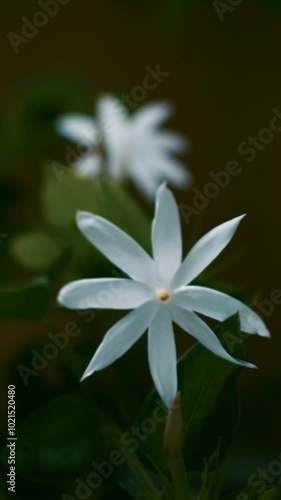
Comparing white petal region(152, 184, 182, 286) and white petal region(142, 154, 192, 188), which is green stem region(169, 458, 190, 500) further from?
white petal region(142, 154, 192, 188)

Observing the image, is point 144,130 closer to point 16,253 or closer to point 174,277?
point 16,253

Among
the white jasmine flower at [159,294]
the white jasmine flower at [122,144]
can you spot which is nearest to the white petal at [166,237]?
the white jasmine flower at [159,294]

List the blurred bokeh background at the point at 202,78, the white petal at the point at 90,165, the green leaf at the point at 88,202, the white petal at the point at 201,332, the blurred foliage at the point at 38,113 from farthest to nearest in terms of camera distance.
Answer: the blurred bokeh background at the point at 202,78 < the blurred foliage at the point at 38,113 < the white petal at the point at 90,165 < the green leaf at the point at 88,202 < the white petal at the point at 201,332

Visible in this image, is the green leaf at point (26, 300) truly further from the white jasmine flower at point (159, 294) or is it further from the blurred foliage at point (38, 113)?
the blurred foliage at point (38, 113)

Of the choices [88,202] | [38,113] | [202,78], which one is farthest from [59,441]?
[202,78]

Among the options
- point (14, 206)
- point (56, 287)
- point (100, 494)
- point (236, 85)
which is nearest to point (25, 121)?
point (14, 206)

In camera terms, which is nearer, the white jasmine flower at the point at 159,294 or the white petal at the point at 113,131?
the white jasmine flower at the point at 159,294

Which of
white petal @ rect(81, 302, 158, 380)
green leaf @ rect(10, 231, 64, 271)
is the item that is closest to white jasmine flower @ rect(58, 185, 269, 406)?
white petal @ rect(81, 302, 158, 380)
